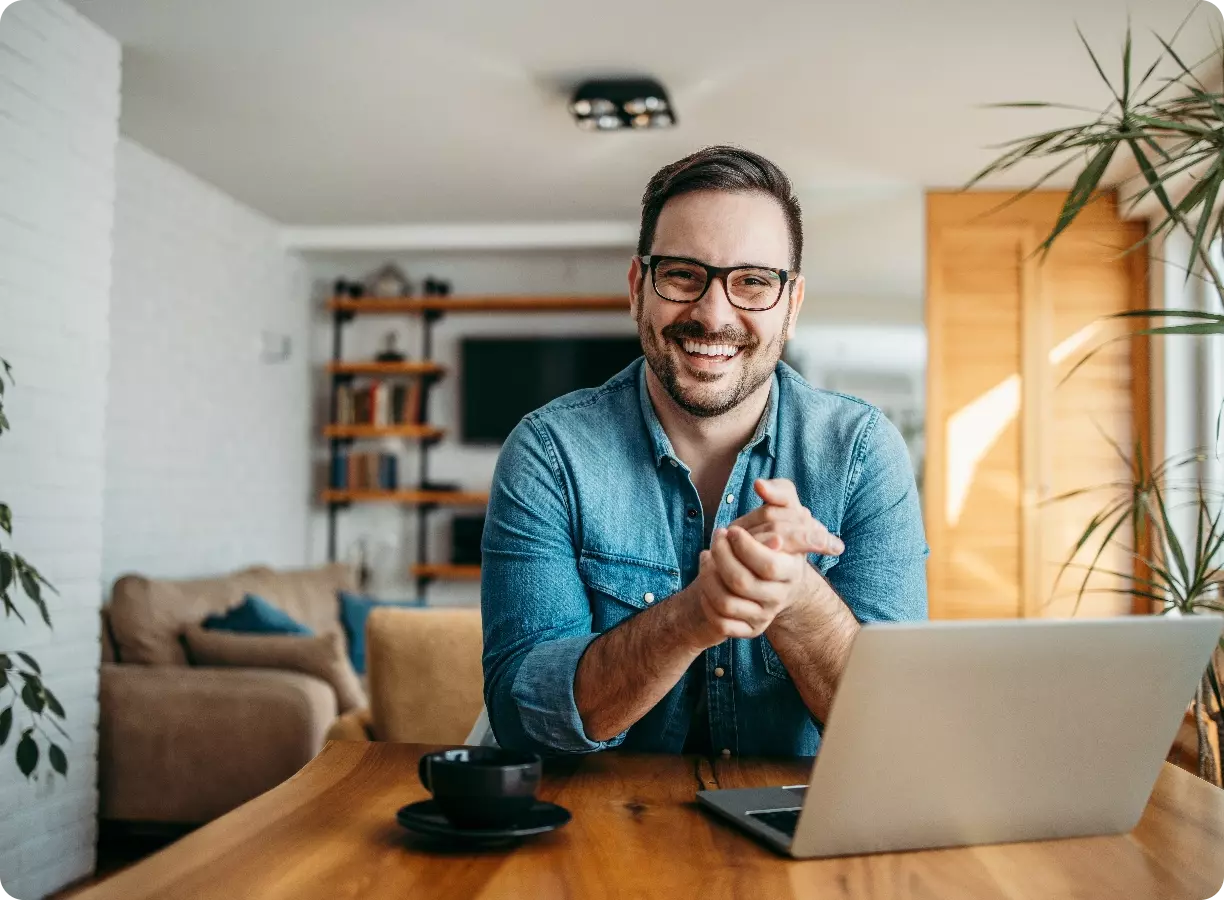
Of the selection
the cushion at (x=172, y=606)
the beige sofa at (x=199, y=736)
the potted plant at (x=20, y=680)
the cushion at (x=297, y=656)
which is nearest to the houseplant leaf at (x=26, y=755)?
the potted plant at (x=20, y=680)

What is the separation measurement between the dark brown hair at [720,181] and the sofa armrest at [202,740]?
8.27 feet

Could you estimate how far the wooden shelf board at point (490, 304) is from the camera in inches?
243

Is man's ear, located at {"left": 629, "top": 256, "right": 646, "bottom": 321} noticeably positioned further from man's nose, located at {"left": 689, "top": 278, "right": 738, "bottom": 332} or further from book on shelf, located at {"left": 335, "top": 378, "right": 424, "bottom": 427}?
book on shelf, located at {"left": 335, "top": 378, "right": 424, "bottom": 427}

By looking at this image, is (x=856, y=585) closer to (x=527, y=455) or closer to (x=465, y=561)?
(x=527, y=455)

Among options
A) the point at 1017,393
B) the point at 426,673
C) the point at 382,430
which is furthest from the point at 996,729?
the point at 382,430

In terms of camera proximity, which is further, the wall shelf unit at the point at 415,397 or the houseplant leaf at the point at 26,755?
the wall shelf unit at the point at 415,397

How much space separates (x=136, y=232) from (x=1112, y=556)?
14.7 ft

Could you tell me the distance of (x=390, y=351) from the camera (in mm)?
6496

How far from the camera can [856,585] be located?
133cm

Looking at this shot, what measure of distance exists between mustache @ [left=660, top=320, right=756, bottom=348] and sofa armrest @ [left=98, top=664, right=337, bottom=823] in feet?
8.25

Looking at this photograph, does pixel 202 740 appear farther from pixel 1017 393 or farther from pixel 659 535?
pixel 1017 393

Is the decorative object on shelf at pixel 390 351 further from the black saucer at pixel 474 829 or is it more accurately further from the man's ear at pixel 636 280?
the black saucer at pixel 474 829

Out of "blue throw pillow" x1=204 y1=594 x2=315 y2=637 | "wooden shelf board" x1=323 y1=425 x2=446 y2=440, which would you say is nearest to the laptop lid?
"blue throw pillow" x1=204 y1=594 x2=315 y2=637

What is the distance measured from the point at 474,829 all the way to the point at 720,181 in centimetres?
87
